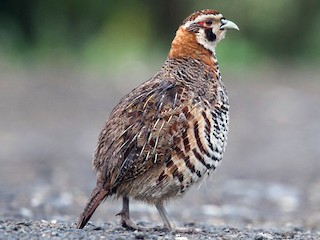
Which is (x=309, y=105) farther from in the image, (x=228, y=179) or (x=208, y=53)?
(x=208, y=53)

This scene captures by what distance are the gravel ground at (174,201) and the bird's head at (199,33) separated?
3.77ft

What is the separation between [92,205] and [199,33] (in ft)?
5.78

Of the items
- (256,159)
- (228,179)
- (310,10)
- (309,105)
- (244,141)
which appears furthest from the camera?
(310,10)

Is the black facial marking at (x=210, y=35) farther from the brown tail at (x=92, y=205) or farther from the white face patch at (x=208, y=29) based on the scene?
Result: the brown tail at (x=92, y=205)

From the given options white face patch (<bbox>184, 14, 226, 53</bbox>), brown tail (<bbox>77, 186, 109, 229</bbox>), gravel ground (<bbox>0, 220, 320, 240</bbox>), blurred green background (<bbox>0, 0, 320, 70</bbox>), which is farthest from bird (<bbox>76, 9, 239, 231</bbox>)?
blurred green background (<bbox>0, 0, 320, 70</bbox>)

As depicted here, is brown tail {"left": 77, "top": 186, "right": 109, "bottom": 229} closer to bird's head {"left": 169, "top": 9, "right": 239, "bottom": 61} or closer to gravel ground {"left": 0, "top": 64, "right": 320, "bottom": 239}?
gravel ground {"left": 0, "top": 64, "right": 320, "bottom": 239}

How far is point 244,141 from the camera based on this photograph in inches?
641

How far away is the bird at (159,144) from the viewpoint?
747 cm

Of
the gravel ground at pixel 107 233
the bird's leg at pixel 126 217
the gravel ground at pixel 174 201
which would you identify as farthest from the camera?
the gravel ground at pixel 174 201

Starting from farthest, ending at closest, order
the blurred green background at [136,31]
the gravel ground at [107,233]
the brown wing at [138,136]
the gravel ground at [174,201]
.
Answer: the blurred green background at [136,31]
the gravel ground at [174,201]
the brown wing at [138,136]
the gravel ground at [107,233]

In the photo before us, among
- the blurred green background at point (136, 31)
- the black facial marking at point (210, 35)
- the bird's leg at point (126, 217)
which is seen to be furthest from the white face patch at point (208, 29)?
the blurred green background at point (136, 31)

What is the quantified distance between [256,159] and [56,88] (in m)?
5.71

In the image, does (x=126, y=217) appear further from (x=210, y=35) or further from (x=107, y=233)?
(x=210, y=35)

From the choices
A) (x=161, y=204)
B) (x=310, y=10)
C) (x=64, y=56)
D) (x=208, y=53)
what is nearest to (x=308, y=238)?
(x=161, y=204)
